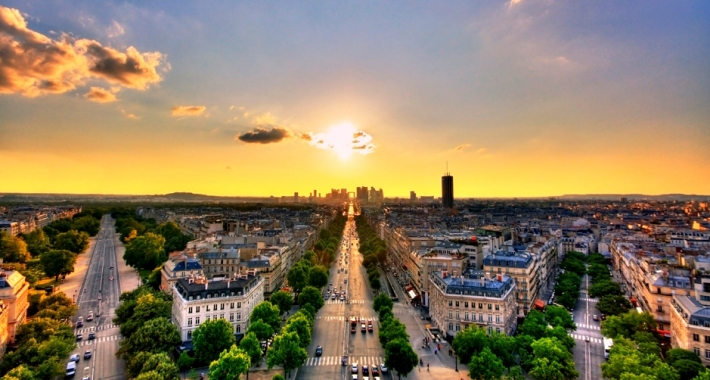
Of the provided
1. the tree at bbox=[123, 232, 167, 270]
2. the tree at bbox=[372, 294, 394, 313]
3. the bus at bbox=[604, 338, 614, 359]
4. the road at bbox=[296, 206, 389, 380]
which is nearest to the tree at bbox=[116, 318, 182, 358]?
the road at bbox=[296, 206, 389, 380]

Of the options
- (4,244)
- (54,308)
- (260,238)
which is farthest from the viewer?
(260,238)

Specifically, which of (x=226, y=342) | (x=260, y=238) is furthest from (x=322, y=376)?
(x=260, y=238)

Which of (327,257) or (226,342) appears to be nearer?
(226,342)

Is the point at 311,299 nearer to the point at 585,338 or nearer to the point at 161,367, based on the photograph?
the point at 161,367

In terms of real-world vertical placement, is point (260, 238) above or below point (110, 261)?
above

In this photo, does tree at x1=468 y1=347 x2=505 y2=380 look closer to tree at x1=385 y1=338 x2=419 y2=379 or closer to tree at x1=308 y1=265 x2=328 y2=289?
tree at x1=385 y1=338 x2=419 y2=379

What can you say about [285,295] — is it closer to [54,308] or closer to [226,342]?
[226,342]

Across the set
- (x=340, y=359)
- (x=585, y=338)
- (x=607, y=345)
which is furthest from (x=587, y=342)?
(x=340, y=359)

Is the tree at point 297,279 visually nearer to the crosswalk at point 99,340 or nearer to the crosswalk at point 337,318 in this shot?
the crosswalk at point 337,318

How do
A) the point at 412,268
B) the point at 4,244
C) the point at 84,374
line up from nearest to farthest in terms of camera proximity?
the point at 84,374 → the point at 412,268 → the point at 4,244
